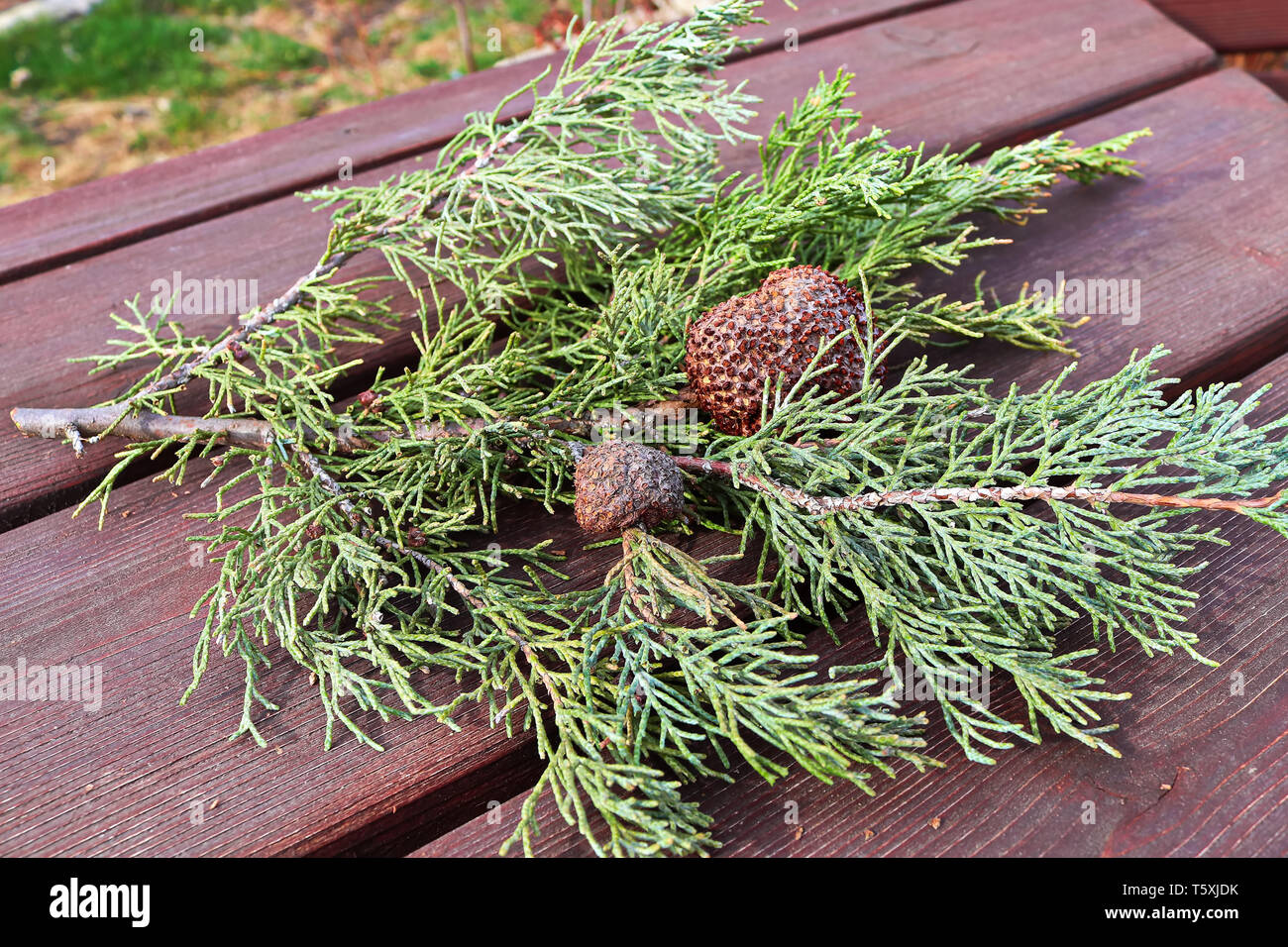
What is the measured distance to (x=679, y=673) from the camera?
3.84 feet

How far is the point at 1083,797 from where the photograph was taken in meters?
1.15

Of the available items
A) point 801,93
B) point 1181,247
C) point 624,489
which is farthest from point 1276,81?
point 624,489

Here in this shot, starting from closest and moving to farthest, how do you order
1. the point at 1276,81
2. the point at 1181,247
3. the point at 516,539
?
1. the point at 516,539
2. the point at 1181,247
3. the point at 1276,81

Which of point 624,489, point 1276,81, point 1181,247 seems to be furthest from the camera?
point 1276,81

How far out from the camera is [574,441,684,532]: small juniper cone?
128cm

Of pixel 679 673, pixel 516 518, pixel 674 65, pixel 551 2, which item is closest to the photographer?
pixel 679 673

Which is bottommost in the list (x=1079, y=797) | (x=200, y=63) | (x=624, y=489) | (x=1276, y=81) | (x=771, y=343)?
(x=1079, y=797)

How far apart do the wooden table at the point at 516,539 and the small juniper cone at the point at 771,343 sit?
1.04 ft

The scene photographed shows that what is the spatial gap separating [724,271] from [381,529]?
0.66 m

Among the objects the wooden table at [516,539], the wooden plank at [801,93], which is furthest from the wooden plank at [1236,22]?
the wooden table at [516,539]

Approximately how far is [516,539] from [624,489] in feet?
0.89

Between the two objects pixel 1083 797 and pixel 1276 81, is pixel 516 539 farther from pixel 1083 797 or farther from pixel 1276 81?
pixel 1276 81
